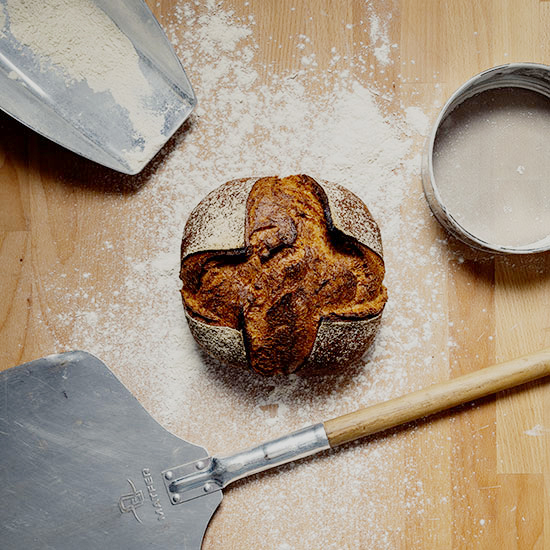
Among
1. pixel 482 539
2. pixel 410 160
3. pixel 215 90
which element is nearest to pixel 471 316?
pixel 410 160

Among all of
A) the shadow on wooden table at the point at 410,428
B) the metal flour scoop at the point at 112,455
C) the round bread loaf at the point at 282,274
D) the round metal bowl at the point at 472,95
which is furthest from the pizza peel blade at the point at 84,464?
the round metal bowl at the point at 472,95

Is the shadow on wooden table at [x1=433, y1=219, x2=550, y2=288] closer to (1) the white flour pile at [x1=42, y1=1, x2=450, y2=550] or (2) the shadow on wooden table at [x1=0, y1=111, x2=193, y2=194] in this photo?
(1) the white flour pile at [x1=42, y1=1, x2=450, y2=550]

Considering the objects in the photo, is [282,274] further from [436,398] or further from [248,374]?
[436,398]

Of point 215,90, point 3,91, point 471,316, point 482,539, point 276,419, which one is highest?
point 3,91

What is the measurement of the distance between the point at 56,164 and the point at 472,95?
33.2 inches

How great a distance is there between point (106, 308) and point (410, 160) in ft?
2.25

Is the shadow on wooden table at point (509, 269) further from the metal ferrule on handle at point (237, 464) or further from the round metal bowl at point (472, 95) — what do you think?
the metal ferrule on handle at point (237, 464)

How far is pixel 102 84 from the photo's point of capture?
1119 millimetres

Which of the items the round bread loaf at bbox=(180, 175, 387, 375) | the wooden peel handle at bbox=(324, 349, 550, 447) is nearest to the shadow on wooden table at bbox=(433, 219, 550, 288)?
the wooden peel handle at bbox=(324, 349, 550, 447)

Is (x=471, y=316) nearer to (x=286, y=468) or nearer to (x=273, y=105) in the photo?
(x=286, y=468)

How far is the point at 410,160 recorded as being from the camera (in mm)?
1164

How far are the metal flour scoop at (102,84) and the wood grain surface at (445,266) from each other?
2.5 inches

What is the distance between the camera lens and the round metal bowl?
1047 millimetres

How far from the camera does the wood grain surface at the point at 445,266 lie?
1.16 metres
